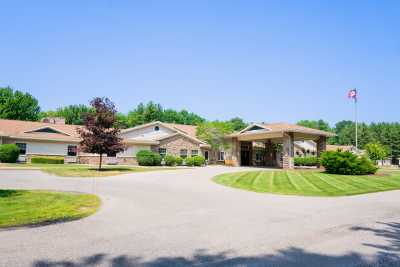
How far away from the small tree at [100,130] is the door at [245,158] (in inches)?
798

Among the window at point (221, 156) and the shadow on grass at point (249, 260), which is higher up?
the window at point (221, 156)

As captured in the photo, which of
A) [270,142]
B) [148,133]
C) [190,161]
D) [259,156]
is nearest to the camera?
[190,161]

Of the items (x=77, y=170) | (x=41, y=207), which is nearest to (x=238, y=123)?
(x=77, y=170)

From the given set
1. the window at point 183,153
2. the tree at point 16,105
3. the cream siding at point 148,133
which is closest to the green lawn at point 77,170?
the cream siding at point 148,133

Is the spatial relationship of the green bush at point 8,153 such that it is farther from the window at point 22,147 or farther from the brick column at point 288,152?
the brick column at point 288,152

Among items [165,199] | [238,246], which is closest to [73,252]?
[238,246]

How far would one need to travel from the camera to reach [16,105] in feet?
178

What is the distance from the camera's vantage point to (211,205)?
932cm

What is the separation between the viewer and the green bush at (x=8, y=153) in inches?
1073

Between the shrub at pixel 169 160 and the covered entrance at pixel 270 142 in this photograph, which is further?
the shrub at pixel 169 160

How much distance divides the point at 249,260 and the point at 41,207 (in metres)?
6.08

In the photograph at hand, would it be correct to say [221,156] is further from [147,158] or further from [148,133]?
[147,158]

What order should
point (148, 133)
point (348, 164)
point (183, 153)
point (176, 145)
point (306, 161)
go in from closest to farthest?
point (348, 164)
point (176, 145)
point (183, 153)
point (148, 133)
point (306, 161)

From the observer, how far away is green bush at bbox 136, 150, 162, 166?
3216cm
